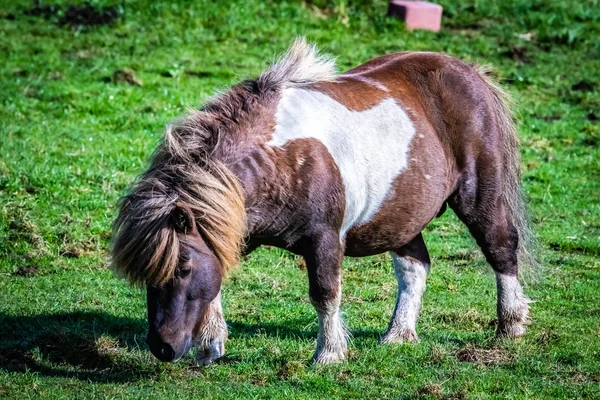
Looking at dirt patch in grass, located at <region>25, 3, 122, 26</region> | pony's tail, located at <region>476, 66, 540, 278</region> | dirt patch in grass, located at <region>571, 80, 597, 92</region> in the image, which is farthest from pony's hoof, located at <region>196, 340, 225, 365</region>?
dirt patch in grass, located at <region>25, 3, 122, 26</region>

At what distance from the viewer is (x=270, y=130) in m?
5.62

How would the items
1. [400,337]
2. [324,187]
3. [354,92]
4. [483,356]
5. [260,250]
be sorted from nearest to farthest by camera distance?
[324,187], [483,356], [354,92], [400,337], [260,250]

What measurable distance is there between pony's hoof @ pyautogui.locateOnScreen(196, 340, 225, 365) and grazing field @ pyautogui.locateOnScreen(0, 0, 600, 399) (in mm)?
59

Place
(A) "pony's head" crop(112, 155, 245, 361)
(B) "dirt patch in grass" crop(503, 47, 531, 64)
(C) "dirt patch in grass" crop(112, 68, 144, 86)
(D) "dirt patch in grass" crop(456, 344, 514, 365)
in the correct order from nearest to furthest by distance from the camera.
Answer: (A) "pony's head" crop(112, 155, 245, 361) → (D) "dirt patch in grass" crop(456, 344, 514, 365) → (C) "dirt patch in grass" crop(112, 68, 144, 86) → (B) "dirt patch in grass" crop(503, 47, 531, 64)

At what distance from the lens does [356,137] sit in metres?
5.98

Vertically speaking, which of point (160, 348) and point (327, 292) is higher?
point (327, 292)

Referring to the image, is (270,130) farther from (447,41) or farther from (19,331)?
(447,41)

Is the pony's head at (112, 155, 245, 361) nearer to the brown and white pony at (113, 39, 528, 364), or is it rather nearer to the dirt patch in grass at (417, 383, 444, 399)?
the brown and white pony at (113, 39, 528, 364)

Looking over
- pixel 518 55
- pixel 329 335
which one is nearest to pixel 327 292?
pixel 329 335

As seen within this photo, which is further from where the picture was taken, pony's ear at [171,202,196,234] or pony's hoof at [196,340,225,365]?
pony's hoof at [196,340,225,365]

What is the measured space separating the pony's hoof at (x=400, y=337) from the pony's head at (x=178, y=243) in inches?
63.0

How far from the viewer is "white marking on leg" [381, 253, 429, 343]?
6.50 meters

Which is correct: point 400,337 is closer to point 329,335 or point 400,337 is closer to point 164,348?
point 329,335

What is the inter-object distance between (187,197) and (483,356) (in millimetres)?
2221
